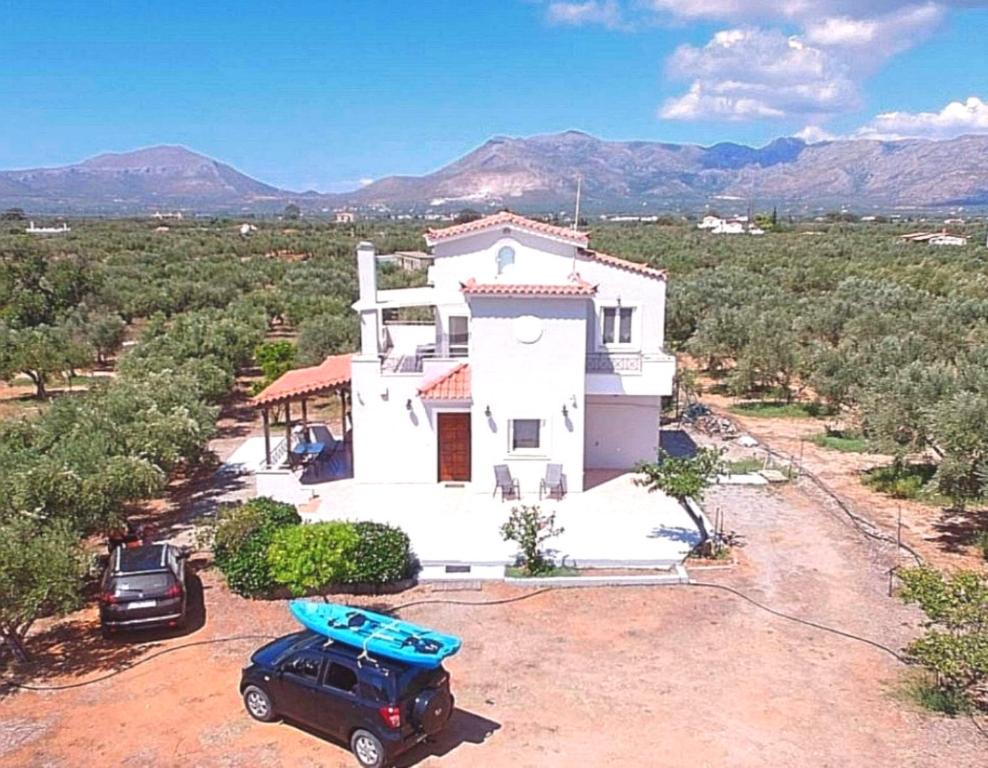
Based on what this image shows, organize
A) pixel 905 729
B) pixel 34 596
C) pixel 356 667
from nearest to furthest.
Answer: pixel 356 667 → pixel 905 729 → pixel 34 596

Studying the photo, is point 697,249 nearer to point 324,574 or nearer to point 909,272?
point 909,272

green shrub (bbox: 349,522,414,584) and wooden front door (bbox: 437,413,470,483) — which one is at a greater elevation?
wooden front door (bbox: 437,413,470,483)

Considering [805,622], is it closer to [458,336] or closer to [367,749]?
[367,749]

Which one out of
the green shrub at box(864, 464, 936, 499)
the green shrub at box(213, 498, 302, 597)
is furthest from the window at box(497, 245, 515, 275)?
the green shrub at box(864, 464, 936, 499)

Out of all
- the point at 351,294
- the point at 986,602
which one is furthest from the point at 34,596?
the point at 351,294

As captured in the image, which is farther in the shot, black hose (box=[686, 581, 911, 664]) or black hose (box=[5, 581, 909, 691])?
black hose (box=[686, 581, 911, 664])

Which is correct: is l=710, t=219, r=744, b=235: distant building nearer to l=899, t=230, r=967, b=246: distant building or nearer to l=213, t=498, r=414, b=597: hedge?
l=899, t=230, r=967, b=246: distant building

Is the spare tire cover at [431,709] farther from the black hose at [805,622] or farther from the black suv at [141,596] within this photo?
the black hose at [805,622]
